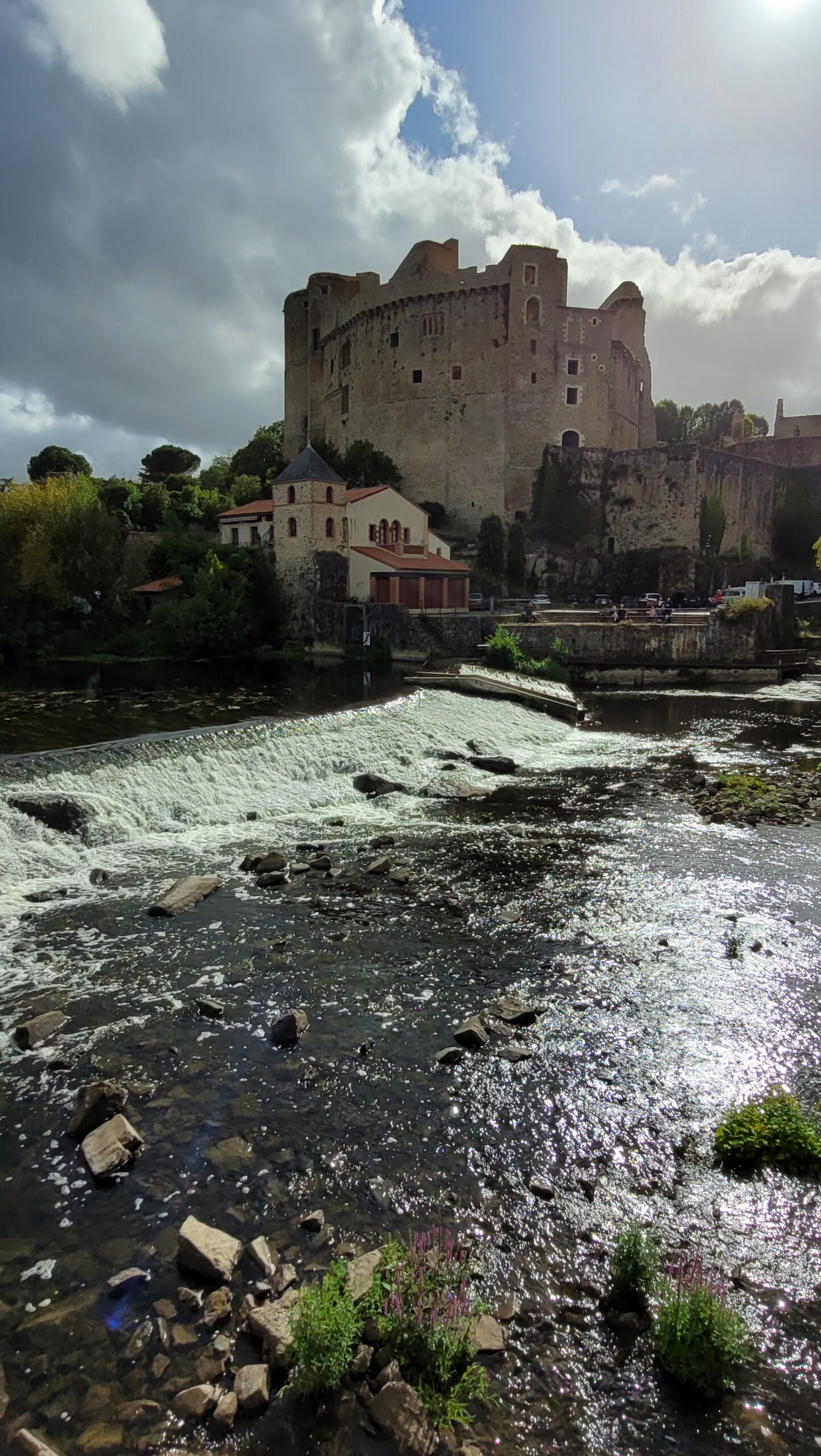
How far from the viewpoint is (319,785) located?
47.3 feet

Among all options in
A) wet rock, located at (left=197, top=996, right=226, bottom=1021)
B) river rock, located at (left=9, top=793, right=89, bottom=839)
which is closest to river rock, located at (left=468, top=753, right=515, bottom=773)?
river rock, located at (left=9, top=793, right=89, bottom=839)

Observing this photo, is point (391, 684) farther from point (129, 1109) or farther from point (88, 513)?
point (129, 1109)

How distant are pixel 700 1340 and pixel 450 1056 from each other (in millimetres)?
2745

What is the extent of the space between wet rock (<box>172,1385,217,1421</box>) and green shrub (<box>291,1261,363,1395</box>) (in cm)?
36

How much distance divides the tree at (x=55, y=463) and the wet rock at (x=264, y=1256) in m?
57.2

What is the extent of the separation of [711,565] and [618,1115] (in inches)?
1711

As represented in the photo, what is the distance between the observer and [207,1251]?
14.1 feet

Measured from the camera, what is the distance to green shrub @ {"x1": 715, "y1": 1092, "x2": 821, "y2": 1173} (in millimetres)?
5203

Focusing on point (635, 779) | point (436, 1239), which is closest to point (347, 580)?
point (635, 779)

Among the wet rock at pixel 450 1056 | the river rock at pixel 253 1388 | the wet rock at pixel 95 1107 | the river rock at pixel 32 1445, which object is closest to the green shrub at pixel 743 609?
the wet rock at pixel 450 1056

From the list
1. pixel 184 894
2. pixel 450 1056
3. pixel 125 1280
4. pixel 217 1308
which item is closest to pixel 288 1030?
pixel 450 1056

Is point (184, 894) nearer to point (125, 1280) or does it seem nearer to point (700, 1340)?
point (125, 1280)

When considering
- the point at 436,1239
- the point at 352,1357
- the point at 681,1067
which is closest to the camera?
the point at 352,1357

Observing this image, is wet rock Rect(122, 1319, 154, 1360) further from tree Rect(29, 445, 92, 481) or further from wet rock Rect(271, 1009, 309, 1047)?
tree Rect(29, 445, 92, 481)
